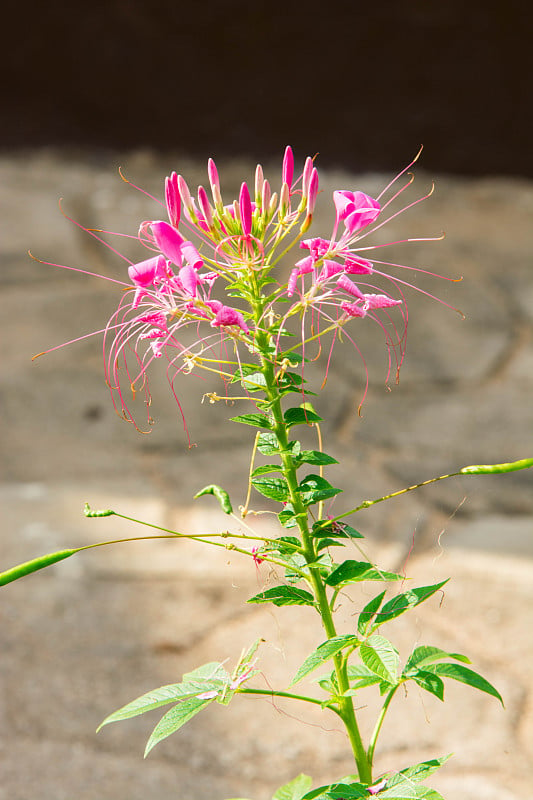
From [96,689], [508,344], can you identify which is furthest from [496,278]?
[96,689]

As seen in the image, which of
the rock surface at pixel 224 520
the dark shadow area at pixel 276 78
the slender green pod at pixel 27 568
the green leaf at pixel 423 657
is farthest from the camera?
the dark shadow area at pixel 276 78

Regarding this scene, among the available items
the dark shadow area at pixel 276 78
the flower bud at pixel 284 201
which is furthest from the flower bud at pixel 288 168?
the dark shadow area at pixel 276 78

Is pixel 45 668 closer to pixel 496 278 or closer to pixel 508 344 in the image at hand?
pixel 508 344

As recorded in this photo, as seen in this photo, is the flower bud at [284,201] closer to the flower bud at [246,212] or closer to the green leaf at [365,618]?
the flower bud at [246,212]

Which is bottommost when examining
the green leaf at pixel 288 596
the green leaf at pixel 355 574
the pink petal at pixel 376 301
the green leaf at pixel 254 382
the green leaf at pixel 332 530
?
the green leaf at pixel 288 596

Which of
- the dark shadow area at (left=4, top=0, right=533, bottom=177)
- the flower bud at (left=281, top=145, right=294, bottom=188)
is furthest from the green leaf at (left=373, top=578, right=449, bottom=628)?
the dark shadow area at (left=4, top=0, right=533, bottom=177)

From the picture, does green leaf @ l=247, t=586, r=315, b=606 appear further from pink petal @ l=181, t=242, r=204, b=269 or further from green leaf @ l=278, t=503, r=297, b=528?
pink petal @ l=181, t=242, r=204, b=269

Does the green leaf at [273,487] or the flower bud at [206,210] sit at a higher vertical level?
the flower bud at [206,210]
